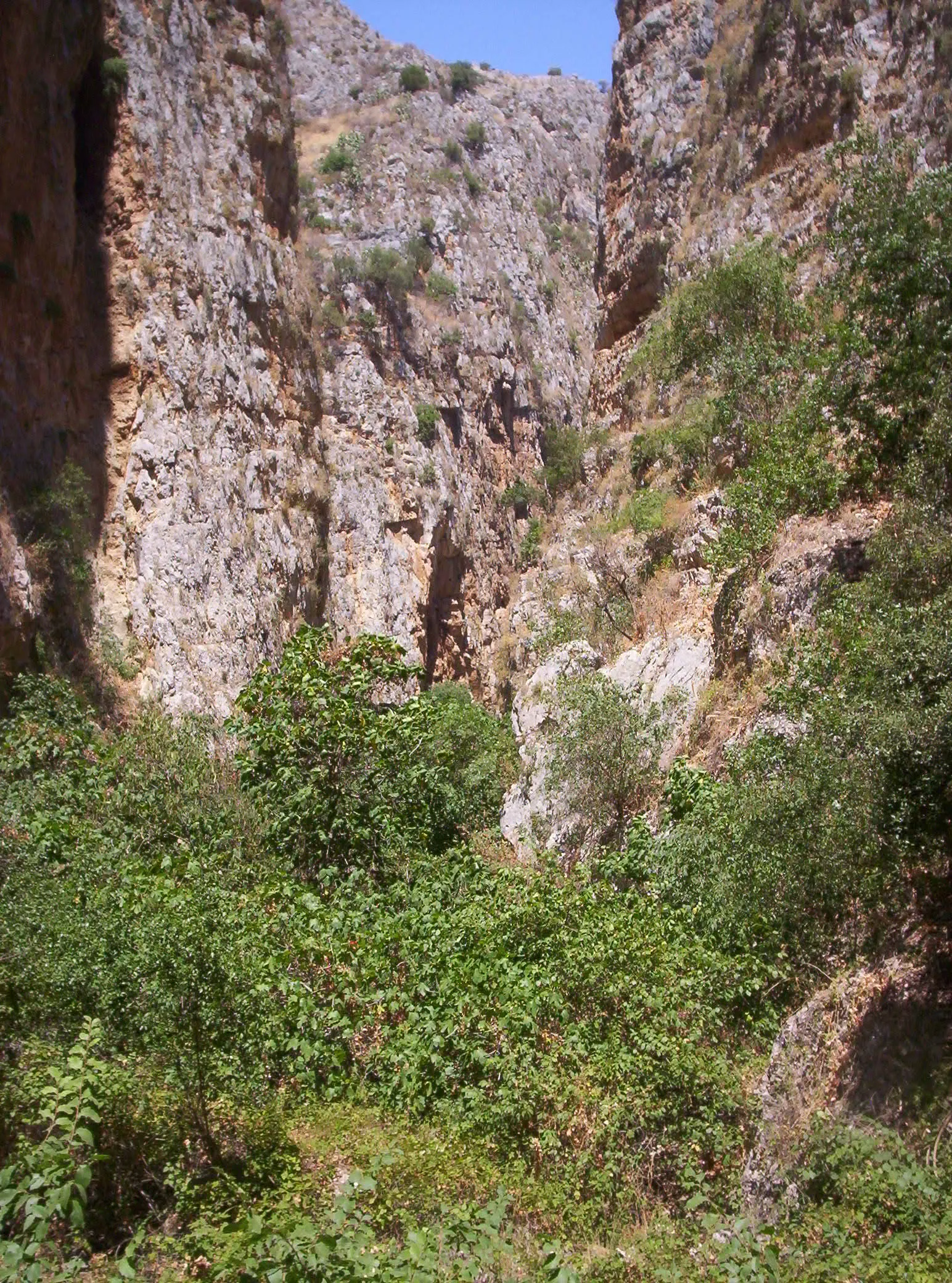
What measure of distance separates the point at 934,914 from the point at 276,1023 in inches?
190

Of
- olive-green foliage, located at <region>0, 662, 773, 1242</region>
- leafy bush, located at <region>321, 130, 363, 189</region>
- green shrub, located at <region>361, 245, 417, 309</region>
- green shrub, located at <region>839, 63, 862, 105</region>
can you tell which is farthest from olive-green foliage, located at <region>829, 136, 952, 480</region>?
leafy bush, located at <region>321, 130, 363, 189</region>

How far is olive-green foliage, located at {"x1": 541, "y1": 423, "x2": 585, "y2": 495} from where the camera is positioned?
27.4 meters

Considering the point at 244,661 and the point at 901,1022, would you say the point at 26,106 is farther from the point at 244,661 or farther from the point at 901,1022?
the point at 901,1022

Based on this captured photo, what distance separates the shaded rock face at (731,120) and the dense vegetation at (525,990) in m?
9.24

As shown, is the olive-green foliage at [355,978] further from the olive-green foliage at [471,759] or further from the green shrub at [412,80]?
the green shrub at [412,80]

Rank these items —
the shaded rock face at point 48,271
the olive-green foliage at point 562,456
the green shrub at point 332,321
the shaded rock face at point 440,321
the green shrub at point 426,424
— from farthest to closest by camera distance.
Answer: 1. the green shrub at point 426,424
2. the green shrub at point 332,321
3. the shaded rock face at point 440,321
4. the olive-green foliage at point 562,456
5. the shaded rock face at point 48,271

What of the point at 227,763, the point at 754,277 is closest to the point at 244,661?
the point at 227,763

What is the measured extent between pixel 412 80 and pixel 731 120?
78.5ft

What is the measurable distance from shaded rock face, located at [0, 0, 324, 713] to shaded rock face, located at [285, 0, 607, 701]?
415cm

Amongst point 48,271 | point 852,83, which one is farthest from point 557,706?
point 852,83

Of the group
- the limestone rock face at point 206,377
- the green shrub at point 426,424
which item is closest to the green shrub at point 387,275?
the green shrub at point 426,424

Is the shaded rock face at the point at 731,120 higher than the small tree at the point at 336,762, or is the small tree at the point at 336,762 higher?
the shaded rock face at the point at 731,120

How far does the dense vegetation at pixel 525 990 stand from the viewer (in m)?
5.65

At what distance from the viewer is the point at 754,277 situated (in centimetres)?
1852
